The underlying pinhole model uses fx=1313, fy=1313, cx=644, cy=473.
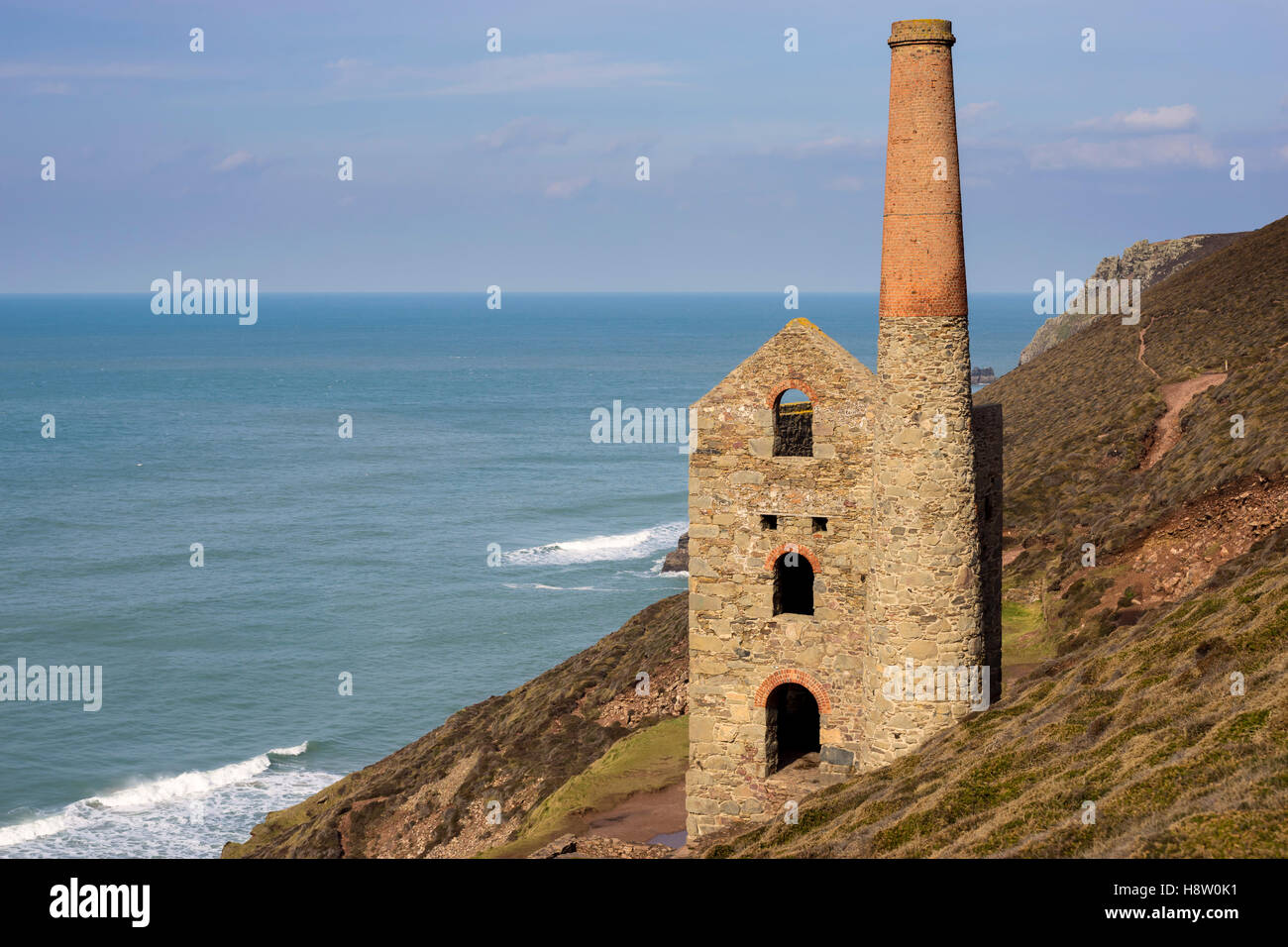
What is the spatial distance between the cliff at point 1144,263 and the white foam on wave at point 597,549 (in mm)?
39958

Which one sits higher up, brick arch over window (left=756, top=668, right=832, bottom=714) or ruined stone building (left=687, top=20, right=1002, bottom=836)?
ruined stone building (left=687, top=20, right=1002, bottom=836)

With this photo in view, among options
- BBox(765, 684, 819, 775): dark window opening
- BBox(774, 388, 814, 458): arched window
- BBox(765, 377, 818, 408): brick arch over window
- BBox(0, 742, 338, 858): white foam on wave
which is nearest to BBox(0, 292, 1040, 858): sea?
BBox(0, 742, 338, 858): white foam on wave

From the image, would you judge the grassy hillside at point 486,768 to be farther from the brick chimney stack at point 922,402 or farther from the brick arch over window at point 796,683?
the brick chimney stack at point 922,402

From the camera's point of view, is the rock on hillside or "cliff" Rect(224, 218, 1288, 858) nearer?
"cliff" Rect(224, 218, 1288, 858)

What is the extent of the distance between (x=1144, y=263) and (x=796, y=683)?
101178 millimetres

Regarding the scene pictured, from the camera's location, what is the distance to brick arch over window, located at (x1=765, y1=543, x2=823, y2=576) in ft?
80.9

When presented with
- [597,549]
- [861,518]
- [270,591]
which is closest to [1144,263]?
[597,549]

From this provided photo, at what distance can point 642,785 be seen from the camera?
97.9ft

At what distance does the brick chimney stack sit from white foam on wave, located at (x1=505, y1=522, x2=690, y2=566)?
2225 inches

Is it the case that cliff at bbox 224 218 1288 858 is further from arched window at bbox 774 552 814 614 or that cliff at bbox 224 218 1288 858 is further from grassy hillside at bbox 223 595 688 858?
arched window at bbox 774 552 814 614

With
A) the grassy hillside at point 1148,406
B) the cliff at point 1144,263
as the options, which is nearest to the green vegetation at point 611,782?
the grassy hillside at point 1148,406
